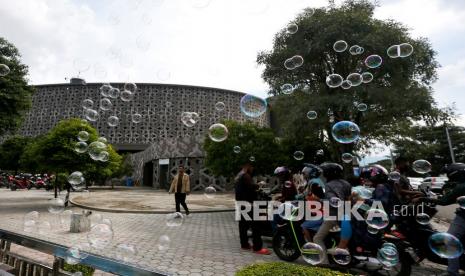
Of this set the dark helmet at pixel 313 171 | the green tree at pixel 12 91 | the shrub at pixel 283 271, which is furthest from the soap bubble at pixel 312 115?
the green tree at pixel 12 91

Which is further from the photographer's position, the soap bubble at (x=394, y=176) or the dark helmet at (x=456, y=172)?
the soap bubble at (x=394, y=176)

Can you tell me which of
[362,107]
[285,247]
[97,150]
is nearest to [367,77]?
[362,107]

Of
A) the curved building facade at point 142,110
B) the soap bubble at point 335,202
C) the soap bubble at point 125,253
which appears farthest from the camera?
the curved building facade at point 142,110

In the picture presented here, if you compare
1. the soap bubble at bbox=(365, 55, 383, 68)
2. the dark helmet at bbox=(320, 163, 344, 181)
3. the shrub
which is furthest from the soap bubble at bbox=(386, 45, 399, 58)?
the shrub

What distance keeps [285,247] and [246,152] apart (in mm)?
8908

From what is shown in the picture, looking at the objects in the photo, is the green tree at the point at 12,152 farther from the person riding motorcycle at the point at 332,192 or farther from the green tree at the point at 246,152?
the person riding motorcycle at the point at 332,192

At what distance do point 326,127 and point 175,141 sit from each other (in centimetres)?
2076

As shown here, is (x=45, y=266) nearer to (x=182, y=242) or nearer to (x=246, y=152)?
(x=182, y=242)

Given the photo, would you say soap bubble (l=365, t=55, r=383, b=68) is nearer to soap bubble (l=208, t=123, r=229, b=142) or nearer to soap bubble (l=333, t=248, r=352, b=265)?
soap bubble (l=208, t=123, r=229, b=142)

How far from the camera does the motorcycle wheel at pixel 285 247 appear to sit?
6043 mm

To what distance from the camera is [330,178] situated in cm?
537

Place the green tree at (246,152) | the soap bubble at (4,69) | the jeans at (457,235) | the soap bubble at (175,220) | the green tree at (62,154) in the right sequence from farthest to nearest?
the green tree at (246,152)
the green tree at (62,154)
the soap bubble at (4,69)
the soap bubble at (175,220)
the jeans at (457,235)

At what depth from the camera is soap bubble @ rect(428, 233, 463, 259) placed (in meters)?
4.26

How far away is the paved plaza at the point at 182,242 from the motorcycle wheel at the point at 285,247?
0.22 m
